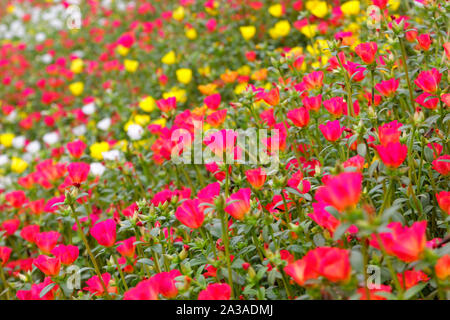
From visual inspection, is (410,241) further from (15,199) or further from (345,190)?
(15,199)

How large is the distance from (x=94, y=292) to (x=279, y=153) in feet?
2.85

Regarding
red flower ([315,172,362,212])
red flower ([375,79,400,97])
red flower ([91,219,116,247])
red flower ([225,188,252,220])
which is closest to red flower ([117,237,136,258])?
red flower ([91,219,116,247])

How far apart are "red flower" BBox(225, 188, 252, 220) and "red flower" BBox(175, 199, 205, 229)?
90 millimetres

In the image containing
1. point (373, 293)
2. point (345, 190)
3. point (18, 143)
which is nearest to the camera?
point (345, 190)

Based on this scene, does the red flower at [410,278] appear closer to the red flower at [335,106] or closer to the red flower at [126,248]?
the red flower at [335,106]

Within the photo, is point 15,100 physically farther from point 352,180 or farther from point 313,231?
point 352,180

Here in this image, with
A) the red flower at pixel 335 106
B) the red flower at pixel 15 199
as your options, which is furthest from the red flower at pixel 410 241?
the red flower at pixel 15 199

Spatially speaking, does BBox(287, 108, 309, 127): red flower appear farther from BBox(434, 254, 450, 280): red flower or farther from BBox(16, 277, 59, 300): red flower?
BBox(16, 277, 59, 300): red flower

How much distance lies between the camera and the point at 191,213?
4.30 feet

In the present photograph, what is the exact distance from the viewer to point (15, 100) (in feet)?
16.6

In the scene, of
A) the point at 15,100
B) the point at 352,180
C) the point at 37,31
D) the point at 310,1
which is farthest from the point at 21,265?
the point at 37,31

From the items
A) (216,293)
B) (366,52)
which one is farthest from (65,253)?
(366,52)

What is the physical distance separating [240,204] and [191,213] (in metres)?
0.15

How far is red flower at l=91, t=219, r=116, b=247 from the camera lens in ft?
4.96
